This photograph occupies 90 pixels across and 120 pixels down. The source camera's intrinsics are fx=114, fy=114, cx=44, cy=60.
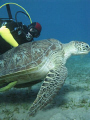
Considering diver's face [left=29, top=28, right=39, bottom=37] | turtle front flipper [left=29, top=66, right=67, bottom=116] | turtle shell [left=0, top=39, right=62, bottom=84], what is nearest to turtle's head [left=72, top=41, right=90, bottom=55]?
turtle shell [left=0, top=39, right=62, bottom=84]

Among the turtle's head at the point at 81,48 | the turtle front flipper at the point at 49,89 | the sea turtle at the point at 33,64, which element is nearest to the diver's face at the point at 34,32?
the sea turtle at the point at 33,64

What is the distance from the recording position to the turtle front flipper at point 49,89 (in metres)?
2.59

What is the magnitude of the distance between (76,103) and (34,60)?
1.71m

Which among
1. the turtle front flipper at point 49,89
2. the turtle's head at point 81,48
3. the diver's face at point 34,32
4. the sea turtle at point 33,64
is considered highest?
the diver's face at point 34,32

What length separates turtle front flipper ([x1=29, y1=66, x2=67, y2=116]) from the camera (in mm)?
2594

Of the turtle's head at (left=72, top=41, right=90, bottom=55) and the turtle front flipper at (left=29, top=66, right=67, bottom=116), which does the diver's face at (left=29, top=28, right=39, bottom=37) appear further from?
the turtle front flipper at (left=29, top=66, right=67, bottom=116)

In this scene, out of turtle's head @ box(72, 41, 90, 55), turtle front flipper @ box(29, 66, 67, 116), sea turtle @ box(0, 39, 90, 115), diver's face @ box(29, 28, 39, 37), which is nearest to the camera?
turtle front flipper @ box(29, 66, 67, 116)

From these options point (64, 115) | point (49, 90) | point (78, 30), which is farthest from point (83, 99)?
point (78, 30)

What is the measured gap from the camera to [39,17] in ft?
442

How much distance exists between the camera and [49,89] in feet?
9.04

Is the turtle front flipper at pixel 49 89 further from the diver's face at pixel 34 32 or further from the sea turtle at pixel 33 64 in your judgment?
the diver's face at pixel 34 32

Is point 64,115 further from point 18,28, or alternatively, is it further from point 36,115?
point 18,28

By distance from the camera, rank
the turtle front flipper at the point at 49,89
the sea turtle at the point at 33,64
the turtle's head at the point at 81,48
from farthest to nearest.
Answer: the turtle's head at the point at 81,48 < the sea turtle at the point at 33,64 < the turtle front flipper at the point at 49,89

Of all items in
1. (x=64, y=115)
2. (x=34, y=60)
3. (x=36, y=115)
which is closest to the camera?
(x=64, y=115)
